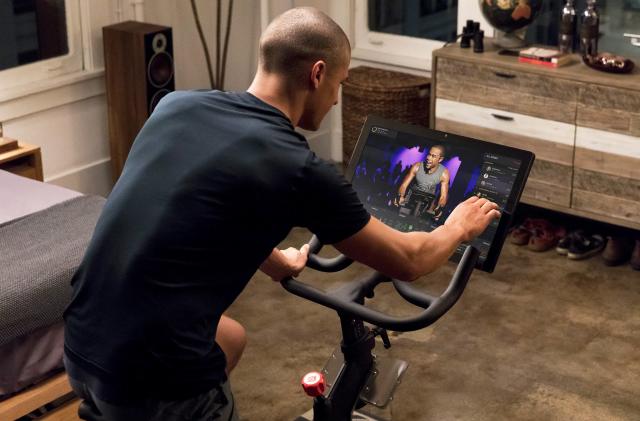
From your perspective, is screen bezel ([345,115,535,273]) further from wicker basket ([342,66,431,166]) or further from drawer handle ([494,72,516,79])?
wicker basket ([342,66,431,166])

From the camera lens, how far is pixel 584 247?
4660 mm

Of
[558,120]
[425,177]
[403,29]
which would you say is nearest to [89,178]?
[403,29]

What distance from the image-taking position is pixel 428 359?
3771mm

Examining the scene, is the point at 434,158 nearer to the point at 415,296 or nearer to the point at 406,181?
the point at 406,181

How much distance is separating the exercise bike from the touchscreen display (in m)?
0.15

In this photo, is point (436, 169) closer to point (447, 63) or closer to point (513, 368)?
point (513, 368)

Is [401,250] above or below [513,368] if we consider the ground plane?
above

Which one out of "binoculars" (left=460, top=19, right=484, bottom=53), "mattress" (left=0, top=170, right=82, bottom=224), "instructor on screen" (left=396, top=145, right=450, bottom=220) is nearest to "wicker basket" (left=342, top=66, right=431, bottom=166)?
"binoculars" (left=460, top=19, right=484, bottom=53)

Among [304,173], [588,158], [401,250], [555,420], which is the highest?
[304,173]

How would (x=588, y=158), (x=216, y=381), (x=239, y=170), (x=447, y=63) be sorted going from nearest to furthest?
(x=239, y=170)
(x=216, y=381)
(x=588, y=158)
(x=447, y=63)

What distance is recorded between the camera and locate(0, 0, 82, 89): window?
4.70m

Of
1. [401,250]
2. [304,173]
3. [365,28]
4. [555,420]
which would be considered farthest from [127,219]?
[365,28]

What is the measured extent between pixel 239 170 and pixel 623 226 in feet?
9.90

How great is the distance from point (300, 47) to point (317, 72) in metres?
0.06
